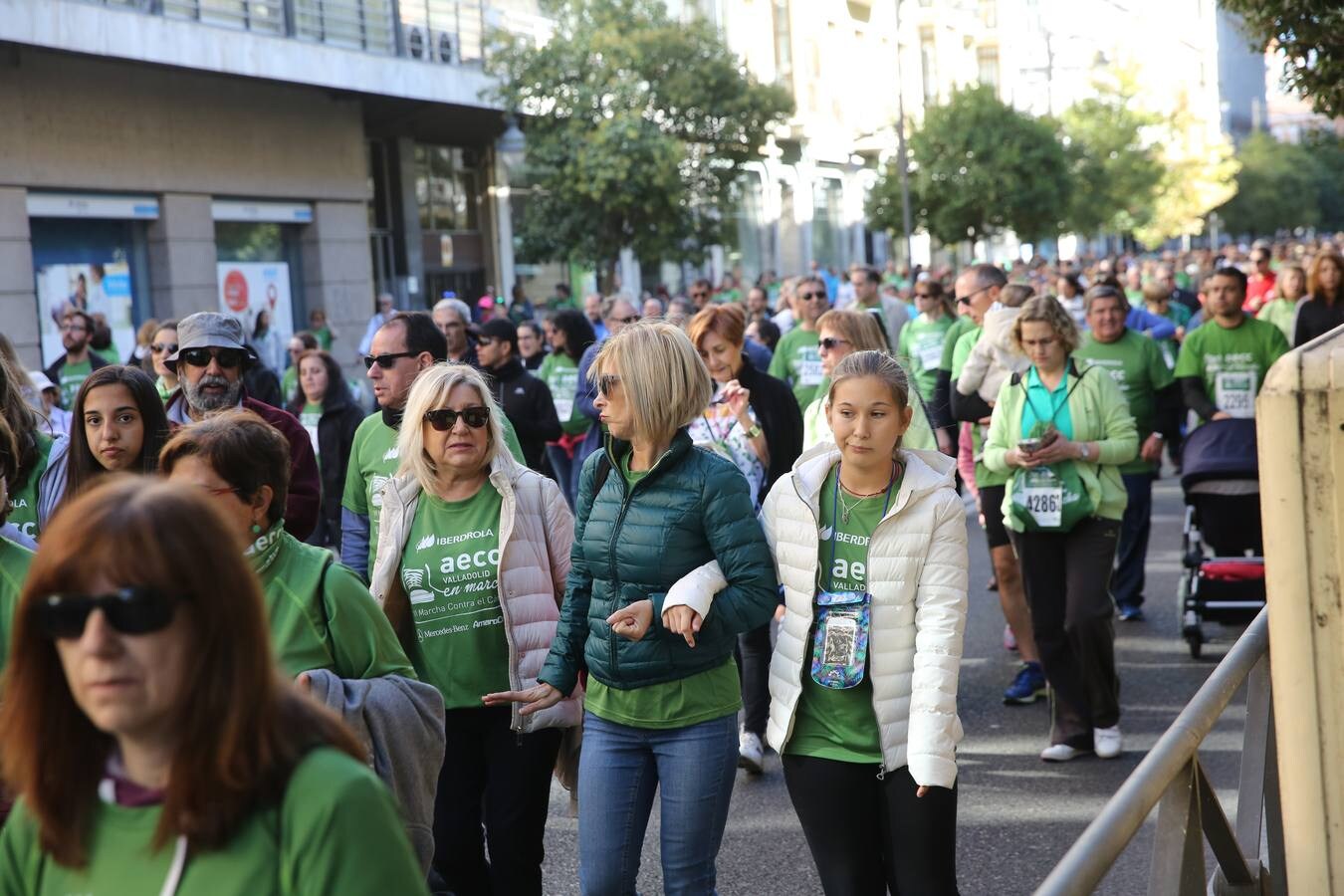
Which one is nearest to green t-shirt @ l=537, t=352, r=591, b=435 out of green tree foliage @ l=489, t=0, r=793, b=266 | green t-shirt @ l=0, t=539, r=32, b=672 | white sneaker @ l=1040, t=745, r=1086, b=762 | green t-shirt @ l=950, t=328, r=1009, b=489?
green t-shirt @ l=950, t=328, r=1009, b=489

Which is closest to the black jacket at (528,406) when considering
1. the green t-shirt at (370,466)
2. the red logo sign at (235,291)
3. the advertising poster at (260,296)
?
the green t-shirt at (370,466)

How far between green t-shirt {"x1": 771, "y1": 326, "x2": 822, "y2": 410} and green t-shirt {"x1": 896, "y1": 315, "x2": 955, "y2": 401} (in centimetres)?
105

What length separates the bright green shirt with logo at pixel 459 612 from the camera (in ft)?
14.7

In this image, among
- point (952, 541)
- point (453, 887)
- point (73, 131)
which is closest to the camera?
point (952, 541)

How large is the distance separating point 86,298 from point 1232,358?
1657 cm

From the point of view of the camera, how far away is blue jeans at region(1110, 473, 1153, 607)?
9.62 metres

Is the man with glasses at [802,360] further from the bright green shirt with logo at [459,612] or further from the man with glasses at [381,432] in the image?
the bright green shirt with logo at [459,612]

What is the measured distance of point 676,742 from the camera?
13.5 feet

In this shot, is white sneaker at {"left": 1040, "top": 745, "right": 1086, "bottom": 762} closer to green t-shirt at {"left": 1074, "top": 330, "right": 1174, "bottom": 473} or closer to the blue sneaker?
the blue sneaker

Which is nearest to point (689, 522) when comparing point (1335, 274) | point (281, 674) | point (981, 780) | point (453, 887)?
point (453, 887)

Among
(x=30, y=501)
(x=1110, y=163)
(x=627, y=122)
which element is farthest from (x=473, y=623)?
(x=1110, y=163)

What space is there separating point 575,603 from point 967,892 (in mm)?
1950

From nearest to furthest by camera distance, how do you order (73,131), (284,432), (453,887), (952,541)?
(952,541)
(453,887)
(284,432)
(73,131)

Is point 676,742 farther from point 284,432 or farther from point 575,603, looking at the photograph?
point 284,432
